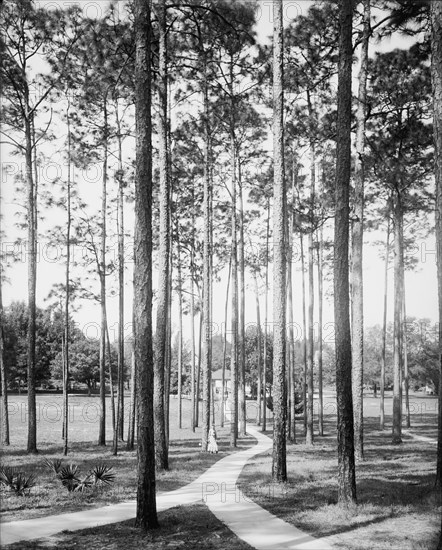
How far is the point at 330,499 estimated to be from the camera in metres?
8.81

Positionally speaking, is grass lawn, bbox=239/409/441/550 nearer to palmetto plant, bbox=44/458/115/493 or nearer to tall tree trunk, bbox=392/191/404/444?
palmetto plant, bbox=44/458/115/493

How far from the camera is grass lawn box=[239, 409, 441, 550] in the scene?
6516 mm

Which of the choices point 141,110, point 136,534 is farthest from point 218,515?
point 141,110

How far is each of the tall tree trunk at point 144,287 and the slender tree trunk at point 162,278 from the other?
4.64 m

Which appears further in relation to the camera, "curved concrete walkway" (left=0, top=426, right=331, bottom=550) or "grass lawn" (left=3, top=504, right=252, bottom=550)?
"curved concrete walkway" (left=0, top=426, right=331, bottom=550)

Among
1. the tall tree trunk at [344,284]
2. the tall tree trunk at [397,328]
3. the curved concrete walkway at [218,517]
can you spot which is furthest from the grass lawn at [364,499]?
the tall tree trunk at [397,328]

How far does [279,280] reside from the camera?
11258mm

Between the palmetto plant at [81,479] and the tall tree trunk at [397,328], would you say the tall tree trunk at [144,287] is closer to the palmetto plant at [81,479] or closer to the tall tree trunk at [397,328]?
the palmetto plant at [81,479]

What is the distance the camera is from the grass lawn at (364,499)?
652cm

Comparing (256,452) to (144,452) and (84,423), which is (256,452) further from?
(84,423)

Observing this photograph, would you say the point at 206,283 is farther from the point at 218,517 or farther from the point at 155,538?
the point at 155,538

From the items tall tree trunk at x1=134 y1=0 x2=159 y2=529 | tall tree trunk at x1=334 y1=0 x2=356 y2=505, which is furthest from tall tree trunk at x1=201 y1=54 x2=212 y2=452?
tall tree trunk at x1=134 y1=0 x2=159 y2=529

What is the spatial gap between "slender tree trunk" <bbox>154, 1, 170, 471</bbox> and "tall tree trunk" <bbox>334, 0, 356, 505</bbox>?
5.30 metres

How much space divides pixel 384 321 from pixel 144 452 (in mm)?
22662
